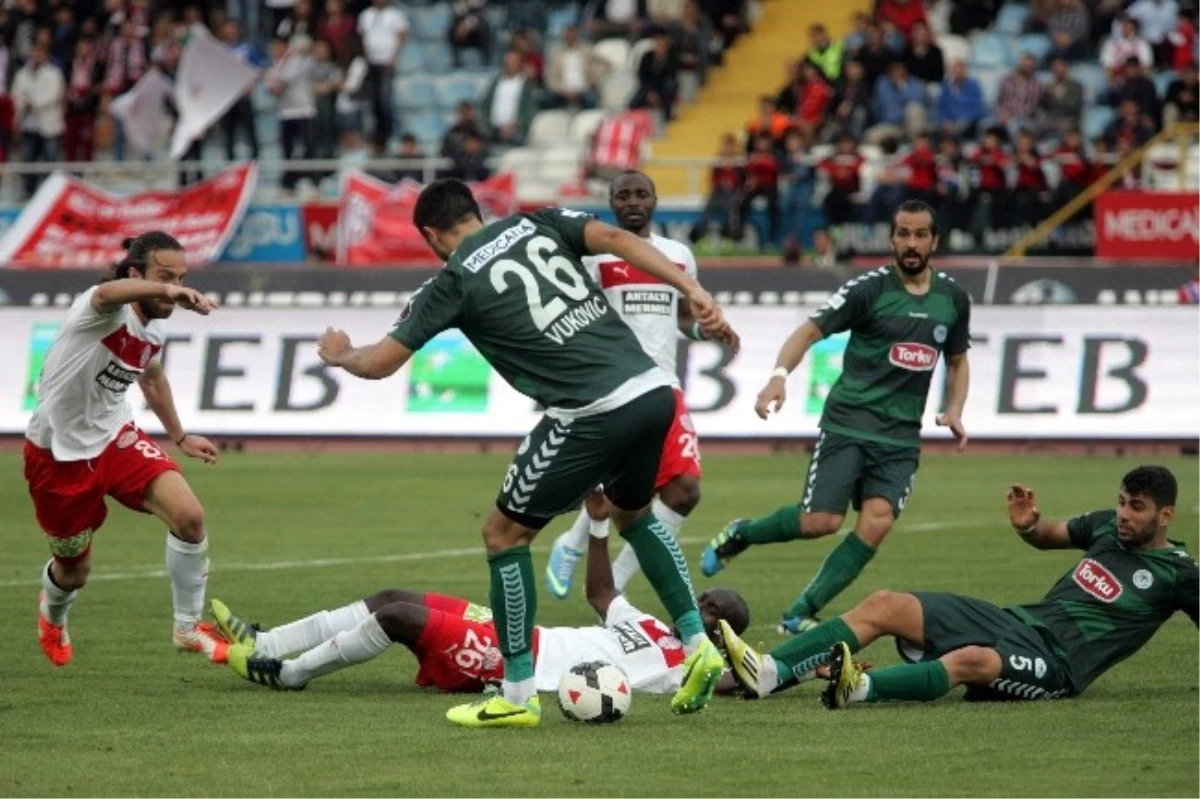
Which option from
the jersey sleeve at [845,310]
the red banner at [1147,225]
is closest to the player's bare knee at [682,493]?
the jersey sleeve at [845,310]

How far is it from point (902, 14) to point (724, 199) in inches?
159

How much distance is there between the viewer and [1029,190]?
2942cm

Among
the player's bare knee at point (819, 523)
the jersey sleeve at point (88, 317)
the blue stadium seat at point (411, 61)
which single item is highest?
the jersey sleeve at point (88, 317)

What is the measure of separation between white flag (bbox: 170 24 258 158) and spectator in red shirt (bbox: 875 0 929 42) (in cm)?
893

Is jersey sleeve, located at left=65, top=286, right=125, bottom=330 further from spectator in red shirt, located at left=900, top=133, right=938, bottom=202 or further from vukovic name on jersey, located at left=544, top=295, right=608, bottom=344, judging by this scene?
spectator in red shirt, located at left=900, top=133, right=938, bottom=202

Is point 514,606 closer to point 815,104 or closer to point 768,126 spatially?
point 768,126

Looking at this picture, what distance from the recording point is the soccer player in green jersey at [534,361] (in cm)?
939

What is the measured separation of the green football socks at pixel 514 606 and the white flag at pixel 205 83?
84.3 feet

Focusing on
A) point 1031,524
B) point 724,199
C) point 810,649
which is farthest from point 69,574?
point 724,199

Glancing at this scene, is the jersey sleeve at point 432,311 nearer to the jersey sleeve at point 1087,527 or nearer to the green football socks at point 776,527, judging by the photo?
the jersey sleeve at point 1087,527

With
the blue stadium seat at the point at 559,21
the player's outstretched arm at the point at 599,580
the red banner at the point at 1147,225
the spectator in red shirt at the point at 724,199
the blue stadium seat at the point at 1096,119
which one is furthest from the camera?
the blue stadium seat at the point at 559,21

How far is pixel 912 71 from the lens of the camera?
31688 mm

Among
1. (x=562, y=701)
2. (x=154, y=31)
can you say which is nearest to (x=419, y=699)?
(x=562, y=701)

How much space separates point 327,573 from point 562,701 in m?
6.06
